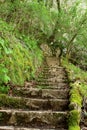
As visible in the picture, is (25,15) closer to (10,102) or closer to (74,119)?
(10,102)

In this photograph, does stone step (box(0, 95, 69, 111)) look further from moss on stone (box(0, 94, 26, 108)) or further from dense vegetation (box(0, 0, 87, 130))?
dense vegetation (box(0, 0, 87, 130))

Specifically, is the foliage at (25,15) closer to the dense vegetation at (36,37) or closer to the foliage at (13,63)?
the dense vegetation at (36,37)

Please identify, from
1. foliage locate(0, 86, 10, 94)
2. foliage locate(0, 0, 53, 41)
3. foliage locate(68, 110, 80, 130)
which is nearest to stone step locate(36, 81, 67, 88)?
foliage locate(0, 86, 10, 94)

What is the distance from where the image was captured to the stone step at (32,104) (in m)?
6.41

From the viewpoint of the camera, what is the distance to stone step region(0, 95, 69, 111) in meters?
6.41

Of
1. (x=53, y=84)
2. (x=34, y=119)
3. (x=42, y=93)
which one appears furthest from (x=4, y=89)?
(x=53, y=84)

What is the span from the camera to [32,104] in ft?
21.0

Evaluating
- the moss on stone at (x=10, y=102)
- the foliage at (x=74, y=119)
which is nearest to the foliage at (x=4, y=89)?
the moss on stone at (x=10, y=102)

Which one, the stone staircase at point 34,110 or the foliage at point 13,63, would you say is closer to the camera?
the stone staircase at point 34,110

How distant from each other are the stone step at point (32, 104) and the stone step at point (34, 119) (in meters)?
0.70

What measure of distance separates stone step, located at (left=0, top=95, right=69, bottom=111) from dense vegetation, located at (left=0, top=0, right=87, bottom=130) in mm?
311

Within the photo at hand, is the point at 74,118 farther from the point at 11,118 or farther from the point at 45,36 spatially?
the point at 45,36

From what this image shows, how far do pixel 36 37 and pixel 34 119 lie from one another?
10.4 m

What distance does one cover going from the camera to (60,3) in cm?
1722
